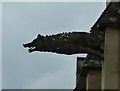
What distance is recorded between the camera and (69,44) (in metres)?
18.1

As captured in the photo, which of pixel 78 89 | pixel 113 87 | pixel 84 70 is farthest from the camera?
pixel 78 89

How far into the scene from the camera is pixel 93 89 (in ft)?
84.5

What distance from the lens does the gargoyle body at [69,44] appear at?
17922mm

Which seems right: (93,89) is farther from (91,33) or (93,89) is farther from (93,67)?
(91,33)

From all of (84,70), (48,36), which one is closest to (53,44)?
(48,36)

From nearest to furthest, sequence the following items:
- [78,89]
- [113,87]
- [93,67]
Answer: [113,87], [93,67], [78,89]

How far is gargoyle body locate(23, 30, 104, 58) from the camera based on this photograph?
1792cm

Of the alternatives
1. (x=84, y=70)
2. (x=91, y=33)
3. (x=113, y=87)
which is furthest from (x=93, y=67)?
(x=113, y=87)

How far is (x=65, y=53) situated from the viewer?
1806cm

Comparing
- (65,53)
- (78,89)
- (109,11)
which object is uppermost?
(109,11)

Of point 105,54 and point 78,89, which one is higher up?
point 105,54

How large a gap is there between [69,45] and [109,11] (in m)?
1.66

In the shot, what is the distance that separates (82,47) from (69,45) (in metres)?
0.42

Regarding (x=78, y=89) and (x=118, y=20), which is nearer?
(x=118, y=20)
